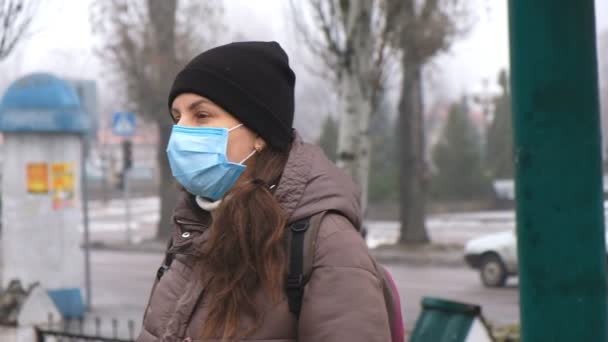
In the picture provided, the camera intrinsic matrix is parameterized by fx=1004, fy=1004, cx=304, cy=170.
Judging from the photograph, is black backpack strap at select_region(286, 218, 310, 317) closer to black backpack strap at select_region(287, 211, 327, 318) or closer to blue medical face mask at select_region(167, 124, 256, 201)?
black backpack strap at select_region(287, 211, 327, 318)

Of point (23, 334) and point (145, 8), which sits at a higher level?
point (145, 8)

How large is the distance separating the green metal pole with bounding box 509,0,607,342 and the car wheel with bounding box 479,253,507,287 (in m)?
12.4

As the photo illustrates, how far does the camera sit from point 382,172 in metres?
37.6

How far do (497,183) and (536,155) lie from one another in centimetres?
3281

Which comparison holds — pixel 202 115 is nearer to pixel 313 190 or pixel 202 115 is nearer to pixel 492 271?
pixel 313 190

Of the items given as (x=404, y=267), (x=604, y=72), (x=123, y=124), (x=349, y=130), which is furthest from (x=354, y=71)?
(x=123, y=124)

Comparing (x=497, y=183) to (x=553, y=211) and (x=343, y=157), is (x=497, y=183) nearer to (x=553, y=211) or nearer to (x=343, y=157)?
(x=343, y=157)

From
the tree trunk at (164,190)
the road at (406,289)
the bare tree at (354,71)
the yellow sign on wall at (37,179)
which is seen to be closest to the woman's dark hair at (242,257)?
the bare tree at (354,71)

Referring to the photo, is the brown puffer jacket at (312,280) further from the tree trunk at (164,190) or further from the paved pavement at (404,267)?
the tree trunk at (164,190)

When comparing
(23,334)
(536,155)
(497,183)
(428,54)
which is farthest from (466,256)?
(497,183)

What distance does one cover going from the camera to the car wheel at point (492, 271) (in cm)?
1512

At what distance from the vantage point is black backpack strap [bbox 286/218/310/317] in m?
2.04

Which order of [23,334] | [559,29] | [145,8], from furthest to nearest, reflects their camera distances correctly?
[145,8]
[23,334]
[559,29]

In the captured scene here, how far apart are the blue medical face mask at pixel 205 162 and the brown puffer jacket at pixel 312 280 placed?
0.18ft
